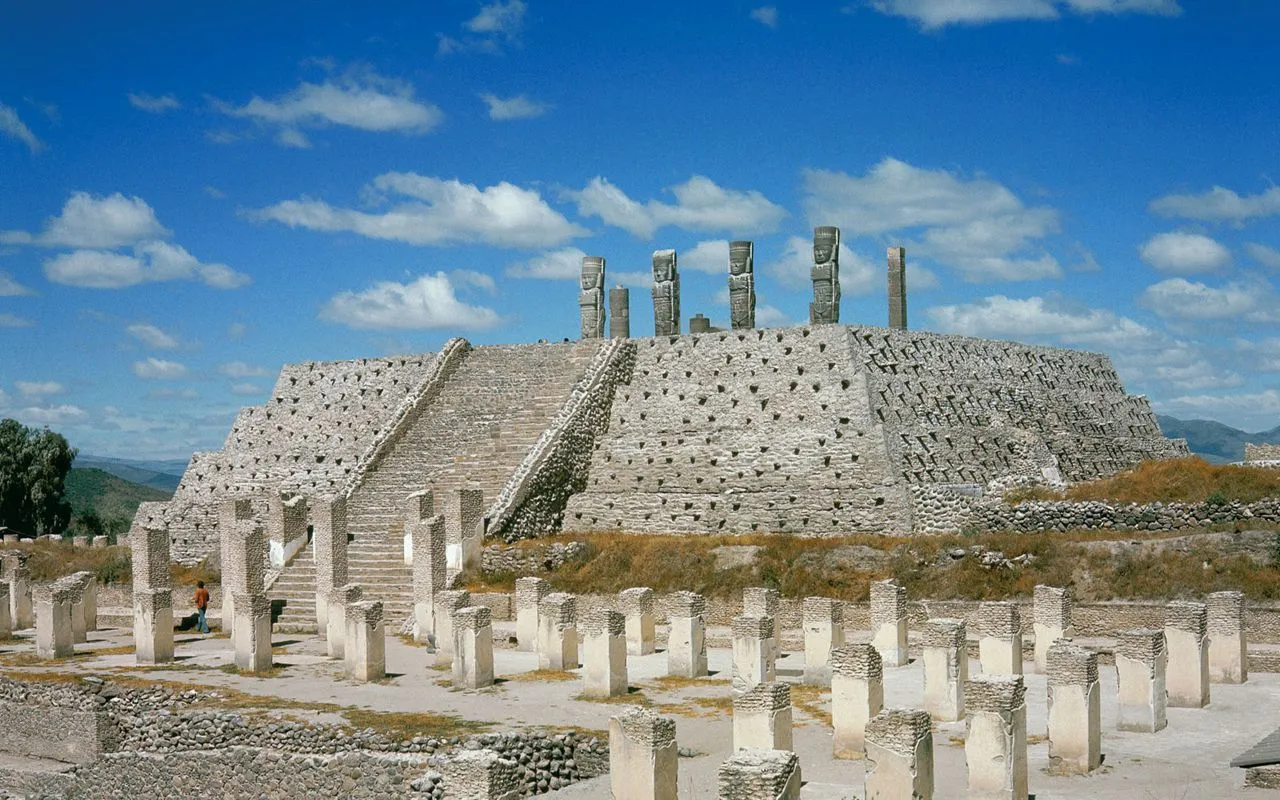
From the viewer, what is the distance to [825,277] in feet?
141

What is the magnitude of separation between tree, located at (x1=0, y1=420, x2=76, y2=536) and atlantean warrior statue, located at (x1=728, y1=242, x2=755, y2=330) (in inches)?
1259

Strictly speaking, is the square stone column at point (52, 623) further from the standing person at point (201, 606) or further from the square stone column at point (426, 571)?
the square stone column at point (426, 571)

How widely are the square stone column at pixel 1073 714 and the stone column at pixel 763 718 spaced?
11.2 ft

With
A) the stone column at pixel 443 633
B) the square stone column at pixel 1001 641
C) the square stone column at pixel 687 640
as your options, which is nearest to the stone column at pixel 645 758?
the square stone column at pixel 1001 641

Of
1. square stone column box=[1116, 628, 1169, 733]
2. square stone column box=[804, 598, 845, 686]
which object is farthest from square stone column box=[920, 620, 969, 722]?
square stone column box=[804, 598, 845, 686]

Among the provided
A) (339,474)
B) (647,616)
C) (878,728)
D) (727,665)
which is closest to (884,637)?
(727,665)

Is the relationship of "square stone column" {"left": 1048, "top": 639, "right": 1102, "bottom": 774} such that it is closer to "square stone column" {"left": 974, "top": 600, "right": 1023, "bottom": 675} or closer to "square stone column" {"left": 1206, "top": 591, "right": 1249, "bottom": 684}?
"square stone column" {"left": 974, "top": 600, "right": 1023, "bottom": 675}

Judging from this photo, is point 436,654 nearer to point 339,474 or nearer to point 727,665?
point 727,665

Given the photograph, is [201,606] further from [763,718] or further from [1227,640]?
[1227,640]

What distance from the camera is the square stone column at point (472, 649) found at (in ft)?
85.8

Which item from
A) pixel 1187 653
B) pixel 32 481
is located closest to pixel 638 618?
pixel 1187 653

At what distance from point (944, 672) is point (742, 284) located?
78.4 feet

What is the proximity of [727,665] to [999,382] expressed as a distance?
19656mm

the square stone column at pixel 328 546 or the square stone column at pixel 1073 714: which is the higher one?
the square stone column at pixel 328 546
